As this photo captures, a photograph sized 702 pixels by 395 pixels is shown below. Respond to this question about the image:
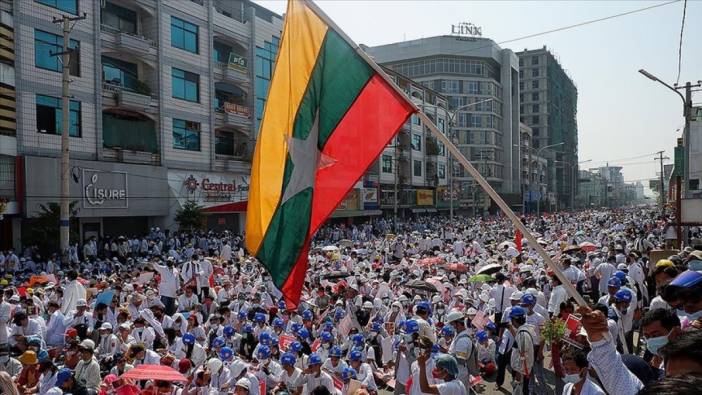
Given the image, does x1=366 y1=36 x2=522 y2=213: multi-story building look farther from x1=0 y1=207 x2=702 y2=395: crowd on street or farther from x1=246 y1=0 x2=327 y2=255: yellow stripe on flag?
x1=246 y1=0 x2=327 y2=255: yellow stripe on flag

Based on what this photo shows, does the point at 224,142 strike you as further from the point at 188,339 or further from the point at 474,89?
the point at 474,89

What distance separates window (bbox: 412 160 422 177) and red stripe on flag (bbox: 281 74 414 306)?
50.2 meters

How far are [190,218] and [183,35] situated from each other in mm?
9623

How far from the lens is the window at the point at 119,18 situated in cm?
2581

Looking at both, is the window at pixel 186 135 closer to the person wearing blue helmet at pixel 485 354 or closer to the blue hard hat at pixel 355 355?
the person wearing blue helmet at pixel 485 354

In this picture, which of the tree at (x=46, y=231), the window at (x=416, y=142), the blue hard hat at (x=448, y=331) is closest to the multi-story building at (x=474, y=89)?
the window at (x=416, y=142)

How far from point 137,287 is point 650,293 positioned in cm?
1091

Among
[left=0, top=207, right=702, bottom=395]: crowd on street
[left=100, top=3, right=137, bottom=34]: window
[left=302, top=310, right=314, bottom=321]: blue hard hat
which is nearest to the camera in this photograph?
[left=0, top=207, right=702, bottom=395]: crowd on street

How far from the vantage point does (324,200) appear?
16.7 ft

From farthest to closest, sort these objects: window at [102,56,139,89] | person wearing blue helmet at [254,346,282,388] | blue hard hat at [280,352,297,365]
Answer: window at [102,56,139,89], person wearing blue helmet at [254,346,282,388], blue hard hat at [280,352,297,365]

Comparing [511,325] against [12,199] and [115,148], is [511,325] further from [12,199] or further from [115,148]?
[115,148]

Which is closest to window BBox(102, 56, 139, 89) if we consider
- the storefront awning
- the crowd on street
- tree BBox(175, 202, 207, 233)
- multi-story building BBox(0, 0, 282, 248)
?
multi-story building BBox(0, 0, 282, 248)

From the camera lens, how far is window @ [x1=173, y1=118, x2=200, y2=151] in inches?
1147

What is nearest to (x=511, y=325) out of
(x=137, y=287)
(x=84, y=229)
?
(x=137, y=287)
